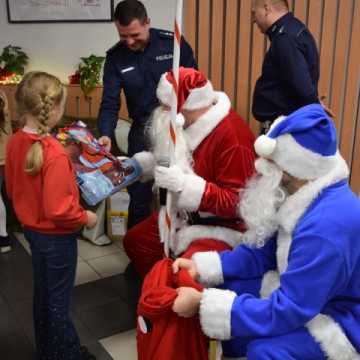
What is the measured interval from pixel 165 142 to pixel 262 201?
0.74 meters

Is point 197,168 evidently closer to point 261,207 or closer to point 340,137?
point 261,207

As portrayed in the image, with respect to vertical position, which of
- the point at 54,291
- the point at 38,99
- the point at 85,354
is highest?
the point at 38,99

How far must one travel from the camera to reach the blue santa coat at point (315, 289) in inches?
51.9

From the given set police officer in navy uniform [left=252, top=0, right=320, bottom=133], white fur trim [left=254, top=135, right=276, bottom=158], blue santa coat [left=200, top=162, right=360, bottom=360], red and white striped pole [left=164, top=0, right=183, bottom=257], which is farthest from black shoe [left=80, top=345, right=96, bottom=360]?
police officer in navy uniform [left=252, top=0, right=320, bottom=133]

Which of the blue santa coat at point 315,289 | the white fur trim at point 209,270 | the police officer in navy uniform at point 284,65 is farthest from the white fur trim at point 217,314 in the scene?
the police officer in navy uniform at point 284,65

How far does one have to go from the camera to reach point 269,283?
1.63m

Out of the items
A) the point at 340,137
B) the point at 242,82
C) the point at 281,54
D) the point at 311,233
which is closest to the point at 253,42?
the point at 242,82

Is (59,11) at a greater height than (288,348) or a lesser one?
greater

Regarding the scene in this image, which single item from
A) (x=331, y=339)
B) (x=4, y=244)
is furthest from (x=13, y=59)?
(x=331, y=339)

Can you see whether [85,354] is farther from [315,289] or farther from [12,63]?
[12,63]

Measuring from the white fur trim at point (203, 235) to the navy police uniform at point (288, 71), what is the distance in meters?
0.95

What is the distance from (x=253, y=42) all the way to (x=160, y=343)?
2.12 m

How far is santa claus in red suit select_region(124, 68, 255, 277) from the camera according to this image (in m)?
1.93

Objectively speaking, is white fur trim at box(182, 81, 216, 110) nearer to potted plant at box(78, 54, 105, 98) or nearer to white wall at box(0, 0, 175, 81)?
potted plant at box(78, 54, 105, 98)
